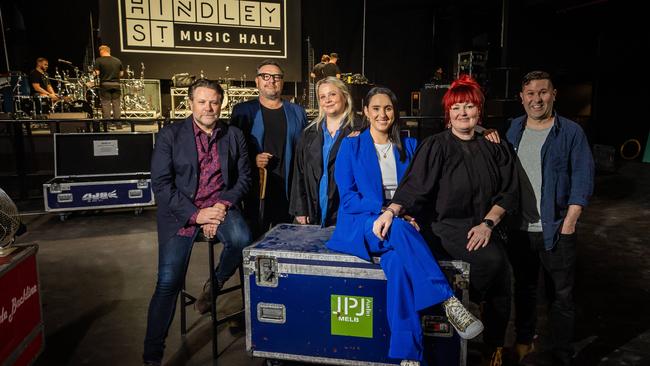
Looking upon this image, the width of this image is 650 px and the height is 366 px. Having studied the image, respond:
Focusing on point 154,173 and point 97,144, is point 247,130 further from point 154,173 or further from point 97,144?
point 97,144

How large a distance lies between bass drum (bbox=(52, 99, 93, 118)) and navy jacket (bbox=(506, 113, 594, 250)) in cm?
938

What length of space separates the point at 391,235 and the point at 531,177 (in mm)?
857

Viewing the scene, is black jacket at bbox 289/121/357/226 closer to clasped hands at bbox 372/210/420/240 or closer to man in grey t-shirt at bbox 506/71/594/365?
clasped hands at bbox 372/210/420/240

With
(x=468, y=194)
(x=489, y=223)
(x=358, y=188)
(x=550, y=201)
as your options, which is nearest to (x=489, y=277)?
(x=489, y=223)

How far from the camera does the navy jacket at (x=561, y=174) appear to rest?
242 centimetres

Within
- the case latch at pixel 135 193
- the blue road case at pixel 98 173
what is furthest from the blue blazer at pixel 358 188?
the case latch at pixel 135 193

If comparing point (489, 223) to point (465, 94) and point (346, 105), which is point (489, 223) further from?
point (346, 105)

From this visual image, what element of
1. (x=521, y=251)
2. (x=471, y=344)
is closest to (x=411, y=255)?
(x=521, y=251)

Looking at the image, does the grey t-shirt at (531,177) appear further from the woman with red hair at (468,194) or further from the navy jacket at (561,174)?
the woman with red hair at (468,194)

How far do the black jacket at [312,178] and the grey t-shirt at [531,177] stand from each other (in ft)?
3.32

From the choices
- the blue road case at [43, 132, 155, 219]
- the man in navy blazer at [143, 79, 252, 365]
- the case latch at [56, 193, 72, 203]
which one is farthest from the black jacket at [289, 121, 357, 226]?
the case latch at [56, 193, 72, 203]

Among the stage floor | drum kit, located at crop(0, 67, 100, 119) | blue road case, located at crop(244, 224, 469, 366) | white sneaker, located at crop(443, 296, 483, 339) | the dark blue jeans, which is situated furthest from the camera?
drum kit, located at crop(0, 67, 100, 119)

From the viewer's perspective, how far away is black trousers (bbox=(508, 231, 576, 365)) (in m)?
2.46

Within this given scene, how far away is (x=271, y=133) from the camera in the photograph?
11.0 ft
